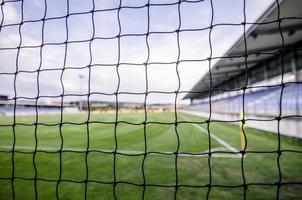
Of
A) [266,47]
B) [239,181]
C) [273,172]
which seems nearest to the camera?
[239,181]

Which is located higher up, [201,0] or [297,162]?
[201,0]

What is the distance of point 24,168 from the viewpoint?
5.39 meters

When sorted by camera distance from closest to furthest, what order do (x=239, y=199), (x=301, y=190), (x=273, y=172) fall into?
(x=239, y=199) < (x=301, y=190) < (x=273, y=172)

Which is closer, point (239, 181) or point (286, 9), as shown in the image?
point (239, 181)

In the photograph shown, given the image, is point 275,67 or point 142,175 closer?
point 142,175

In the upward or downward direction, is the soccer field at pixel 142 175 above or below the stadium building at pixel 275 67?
below

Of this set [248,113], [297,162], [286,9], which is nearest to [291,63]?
[248,113]

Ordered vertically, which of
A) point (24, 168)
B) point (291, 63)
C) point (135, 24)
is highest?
point (291, 63)

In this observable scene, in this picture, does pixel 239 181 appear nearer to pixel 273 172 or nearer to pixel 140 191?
pixel 273 172

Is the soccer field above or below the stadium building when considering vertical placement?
below

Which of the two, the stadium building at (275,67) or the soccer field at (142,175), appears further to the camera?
the stadium building at (275,67)

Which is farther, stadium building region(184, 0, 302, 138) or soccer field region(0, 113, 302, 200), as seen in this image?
stadium building region(184, 0, 302, 138)

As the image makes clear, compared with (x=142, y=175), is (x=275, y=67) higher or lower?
higher

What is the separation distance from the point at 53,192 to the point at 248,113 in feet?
44.3
